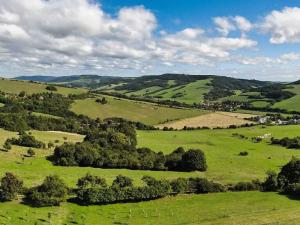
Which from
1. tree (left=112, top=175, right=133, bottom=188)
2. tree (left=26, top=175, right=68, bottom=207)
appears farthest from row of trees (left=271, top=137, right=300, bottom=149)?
tree (left=26, top=175, right=68, bottom=207)

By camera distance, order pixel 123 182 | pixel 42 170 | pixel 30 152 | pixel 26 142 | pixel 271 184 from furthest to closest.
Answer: pixel 26 142, pixel 30 152, pixel 42 170, pixel 271 184, pixel 123 182

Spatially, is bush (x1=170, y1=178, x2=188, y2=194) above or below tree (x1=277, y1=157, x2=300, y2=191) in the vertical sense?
below

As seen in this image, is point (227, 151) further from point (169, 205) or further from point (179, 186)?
point (169, 205)

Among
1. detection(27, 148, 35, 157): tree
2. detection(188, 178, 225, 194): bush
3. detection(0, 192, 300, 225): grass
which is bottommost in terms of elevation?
detection(0, 192, 300, 225): grass

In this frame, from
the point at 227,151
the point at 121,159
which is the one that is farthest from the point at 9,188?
the point at 227,151

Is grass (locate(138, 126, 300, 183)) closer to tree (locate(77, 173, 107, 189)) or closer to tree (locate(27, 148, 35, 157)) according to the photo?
tree (locate(77, 173, 107, 189))

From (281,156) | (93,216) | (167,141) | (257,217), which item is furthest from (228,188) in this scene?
(167,141)

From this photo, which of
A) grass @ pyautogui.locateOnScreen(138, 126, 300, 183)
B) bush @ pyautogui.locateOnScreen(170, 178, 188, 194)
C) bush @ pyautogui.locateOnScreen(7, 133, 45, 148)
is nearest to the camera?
bush @ pyautogui.locateOnScreen(170, 178, 188, 194)
